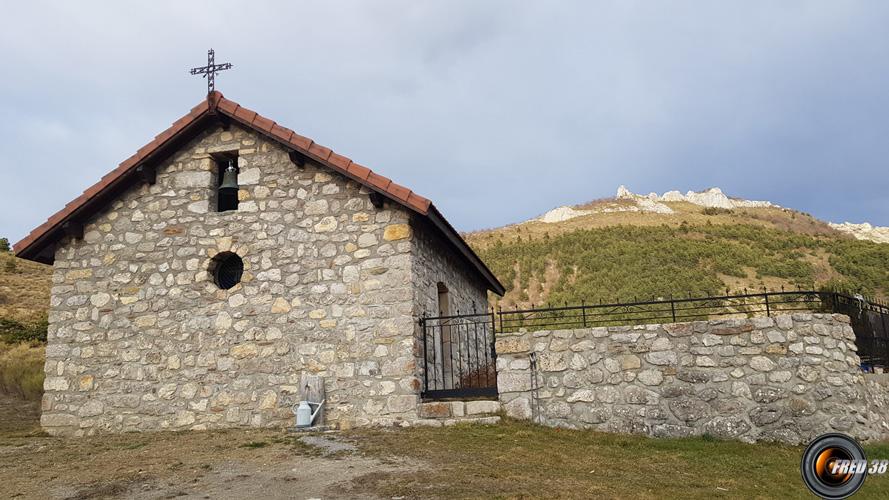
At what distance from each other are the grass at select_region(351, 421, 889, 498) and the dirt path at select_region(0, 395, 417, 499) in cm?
45

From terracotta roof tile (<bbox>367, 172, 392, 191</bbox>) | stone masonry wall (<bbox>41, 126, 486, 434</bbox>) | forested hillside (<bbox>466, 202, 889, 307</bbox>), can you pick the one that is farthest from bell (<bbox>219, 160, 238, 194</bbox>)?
forested hillside (<bbox>466, 202, 889, 307</bbox>)

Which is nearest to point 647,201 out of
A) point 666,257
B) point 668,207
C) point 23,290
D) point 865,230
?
point 668,207

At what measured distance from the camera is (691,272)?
3206cm

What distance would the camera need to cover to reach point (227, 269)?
10.9 m

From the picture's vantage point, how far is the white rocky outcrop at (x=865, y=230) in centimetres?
5132

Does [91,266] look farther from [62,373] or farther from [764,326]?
[764,326]

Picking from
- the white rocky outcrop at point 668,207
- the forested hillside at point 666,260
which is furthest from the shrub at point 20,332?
the white rocky outcrop at point 668,207

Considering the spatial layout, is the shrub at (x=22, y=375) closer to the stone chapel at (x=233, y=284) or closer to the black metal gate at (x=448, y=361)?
the stone chapel at (x=233, y=284)

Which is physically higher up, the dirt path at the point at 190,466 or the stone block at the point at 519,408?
the stone block at the point at 519,408

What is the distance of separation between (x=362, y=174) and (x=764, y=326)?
601 cm

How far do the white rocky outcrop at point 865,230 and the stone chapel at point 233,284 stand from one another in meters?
51.4

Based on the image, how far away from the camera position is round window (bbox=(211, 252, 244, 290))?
10758mm

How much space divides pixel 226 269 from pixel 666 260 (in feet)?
91.9

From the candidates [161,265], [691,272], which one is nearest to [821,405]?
[161,265]
